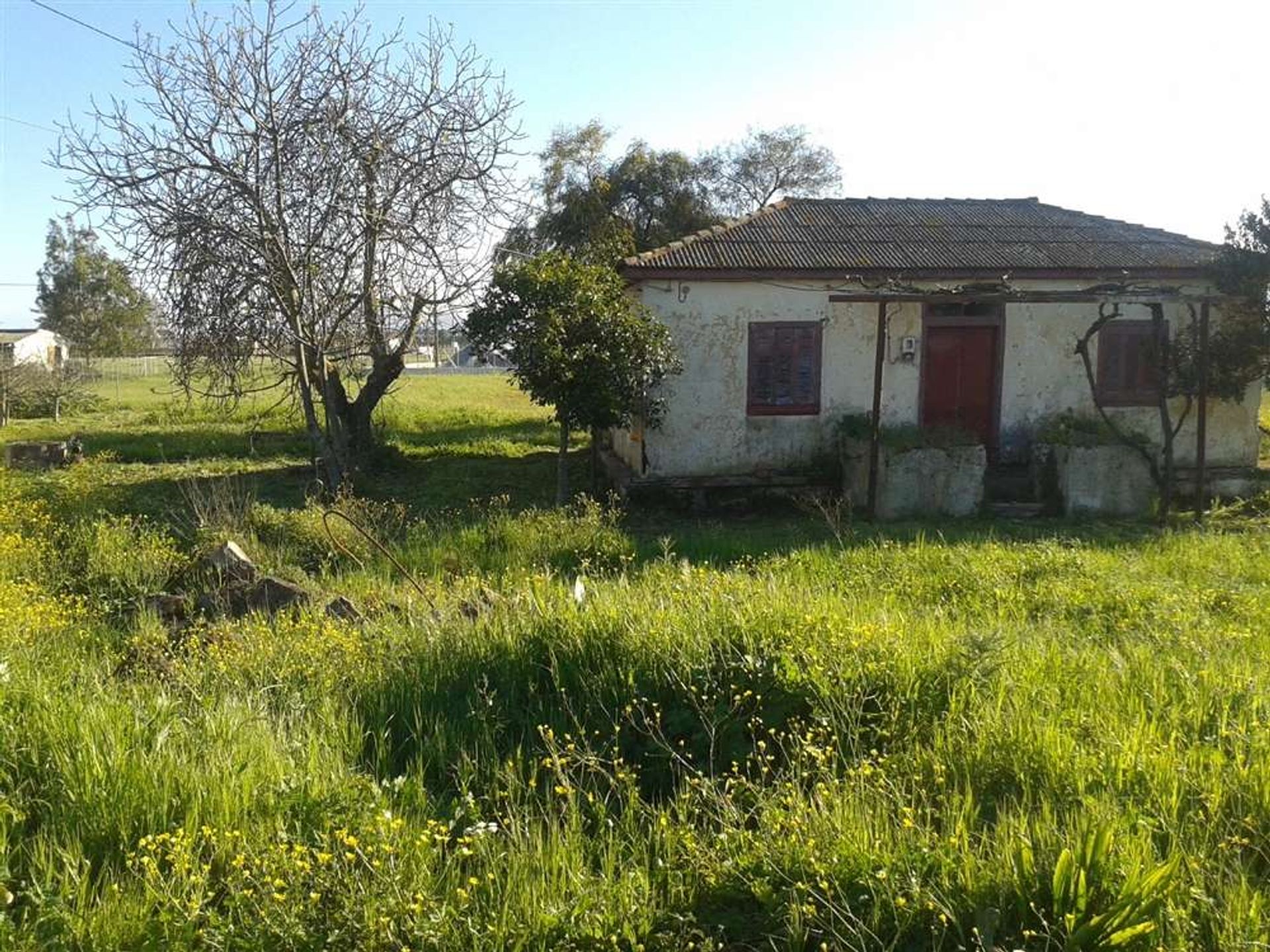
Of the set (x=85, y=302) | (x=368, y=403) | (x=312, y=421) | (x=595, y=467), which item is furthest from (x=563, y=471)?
(x=85, y=302)

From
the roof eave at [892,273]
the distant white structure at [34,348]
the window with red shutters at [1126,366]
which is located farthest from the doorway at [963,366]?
the distant white structure at [34,348]

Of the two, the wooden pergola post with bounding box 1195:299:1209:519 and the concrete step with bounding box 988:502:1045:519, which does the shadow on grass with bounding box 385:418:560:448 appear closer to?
the concrete step with bounding box 988:502:1045:519

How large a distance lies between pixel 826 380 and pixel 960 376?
217 centimetres

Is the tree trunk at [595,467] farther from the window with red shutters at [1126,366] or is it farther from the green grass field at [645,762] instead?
the window with red shutters at [1126,366]

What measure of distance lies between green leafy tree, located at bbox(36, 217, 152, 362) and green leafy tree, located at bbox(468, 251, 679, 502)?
89.3 feet

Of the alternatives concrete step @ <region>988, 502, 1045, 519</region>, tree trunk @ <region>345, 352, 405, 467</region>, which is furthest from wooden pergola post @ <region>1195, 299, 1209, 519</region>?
tree trunk @ <region>345, 352, 405, 467</region>

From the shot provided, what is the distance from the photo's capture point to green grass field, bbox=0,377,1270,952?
10.6 ft

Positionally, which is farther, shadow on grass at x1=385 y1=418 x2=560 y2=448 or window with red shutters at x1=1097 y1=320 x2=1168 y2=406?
shadow on grass at x1=385 y1=418 x2=560 y2=448

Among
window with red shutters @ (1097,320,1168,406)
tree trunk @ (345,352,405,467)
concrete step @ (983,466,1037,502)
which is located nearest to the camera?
concrete step @ (983,466,1037,502)

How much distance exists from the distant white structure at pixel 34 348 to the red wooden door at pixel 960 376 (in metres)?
23.0

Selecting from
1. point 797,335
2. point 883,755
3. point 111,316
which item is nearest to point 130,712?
point 883,755

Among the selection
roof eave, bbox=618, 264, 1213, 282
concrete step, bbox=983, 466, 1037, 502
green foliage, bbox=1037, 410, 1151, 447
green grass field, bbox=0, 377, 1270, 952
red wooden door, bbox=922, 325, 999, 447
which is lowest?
green grass field, bbox=0, 377, 1270, 952

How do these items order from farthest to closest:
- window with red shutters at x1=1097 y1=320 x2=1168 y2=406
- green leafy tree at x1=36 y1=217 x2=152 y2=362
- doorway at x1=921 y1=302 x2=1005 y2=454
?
1. green leafy tree at x1=36 y1=217 x2=152 y2=362
2. window with red shutters at x1=1097 y1=320 x2=1168 y2=406
3. doorway at x1=921 y1=302 x2=1005 y2=454

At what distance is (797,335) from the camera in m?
13.8
